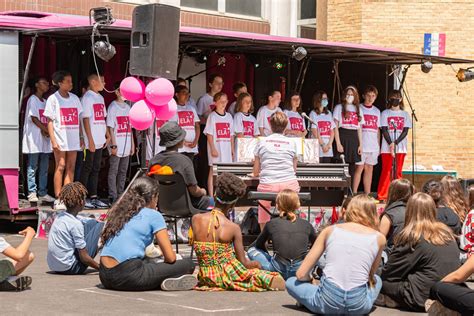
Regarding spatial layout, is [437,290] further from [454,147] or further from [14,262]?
[454,147]

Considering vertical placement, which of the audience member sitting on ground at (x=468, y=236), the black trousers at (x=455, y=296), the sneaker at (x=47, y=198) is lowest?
the black trousers at (x=455, y=296)

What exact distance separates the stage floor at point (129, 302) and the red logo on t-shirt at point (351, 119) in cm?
849

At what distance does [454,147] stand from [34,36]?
40.9 ft

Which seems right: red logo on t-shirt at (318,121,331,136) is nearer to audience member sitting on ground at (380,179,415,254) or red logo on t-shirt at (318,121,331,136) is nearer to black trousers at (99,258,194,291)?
audience member sitting on ground at (380,179,415,254)

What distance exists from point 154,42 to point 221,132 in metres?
3.97

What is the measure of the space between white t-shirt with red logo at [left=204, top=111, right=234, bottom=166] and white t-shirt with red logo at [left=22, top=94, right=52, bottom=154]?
258 centimetres

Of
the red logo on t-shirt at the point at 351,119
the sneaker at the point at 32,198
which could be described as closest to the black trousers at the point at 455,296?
the sneaker at the point at 32,198

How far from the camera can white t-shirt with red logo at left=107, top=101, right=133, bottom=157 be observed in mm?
16062

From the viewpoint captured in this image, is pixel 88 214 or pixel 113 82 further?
pixel 113 82

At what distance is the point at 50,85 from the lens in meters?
16.9

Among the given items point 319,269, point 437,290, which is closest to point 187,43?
point 319,269

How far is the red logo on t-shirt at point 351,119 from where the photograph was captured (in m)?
18.4

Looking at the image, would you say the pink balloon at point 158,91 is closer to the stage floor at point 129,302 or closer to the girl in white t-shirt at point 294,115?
the stage floor at point 129,302

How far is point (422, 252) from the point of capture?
9.31 meters
